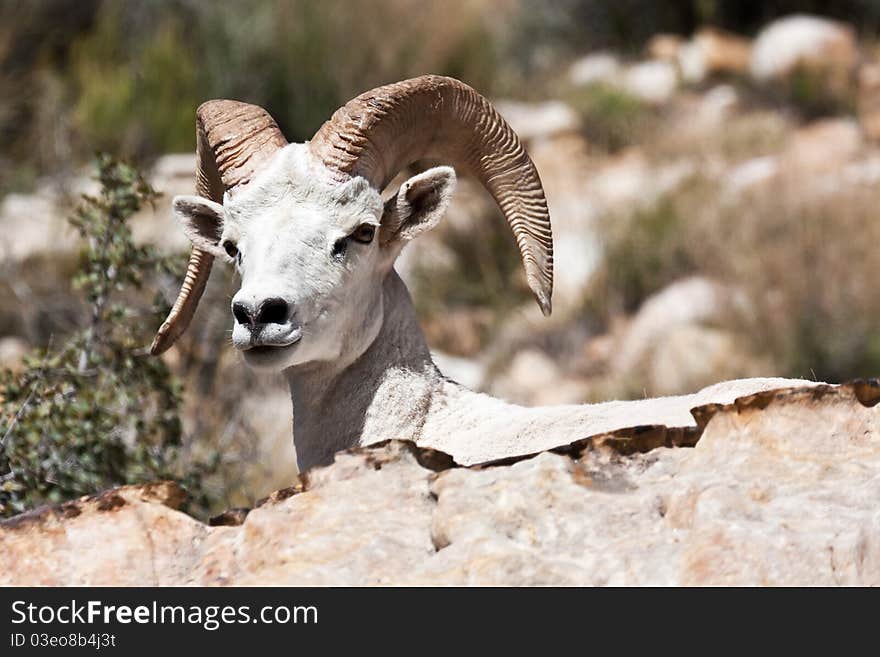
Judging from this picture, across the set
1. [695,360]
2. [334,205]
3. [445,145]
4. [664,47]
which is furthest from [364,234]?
[664,47]

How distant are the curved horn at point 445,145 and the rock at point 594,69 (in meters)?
19.4

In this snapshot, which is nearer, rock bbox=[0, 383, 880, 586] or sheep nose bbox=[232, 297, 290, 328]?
rock bbox=[0, 383, 880, 586]

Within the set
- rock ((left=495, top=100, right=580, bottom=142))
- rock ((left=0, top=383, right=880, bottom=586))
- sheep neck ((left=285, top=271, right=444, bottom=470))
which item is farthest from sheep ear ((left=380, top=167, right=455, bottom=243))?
rock ((left=495, top=100, right=580, bottom=142))

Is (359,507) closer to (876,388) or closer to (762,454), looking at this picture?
(762,454)

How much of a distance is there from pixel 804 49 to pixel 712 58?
1.68 m

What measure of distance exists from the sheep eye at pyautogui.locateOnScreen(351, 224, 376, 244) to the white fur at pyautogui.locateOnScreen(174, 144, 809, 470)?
0.04m

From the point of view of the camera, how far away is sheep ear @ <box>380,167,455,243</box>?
6395 mm

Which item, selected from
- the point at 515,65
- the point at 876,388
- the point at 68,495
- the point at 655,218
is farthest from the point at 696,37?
the point at 876,388

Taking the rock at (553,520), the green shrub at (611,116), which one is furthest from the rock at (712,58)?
the rock at (553,520)

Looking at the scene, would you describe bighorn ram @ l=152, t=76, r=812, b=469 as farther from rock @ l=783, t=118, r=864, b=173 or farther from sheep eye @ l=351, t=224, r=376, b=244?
rock @ l=783, t=118, r=864, b=173

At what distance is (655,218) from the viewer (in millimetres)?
20125

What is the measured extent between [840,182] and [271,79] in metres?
8.25

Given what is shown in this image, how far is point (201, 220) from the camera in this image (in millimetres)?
6660

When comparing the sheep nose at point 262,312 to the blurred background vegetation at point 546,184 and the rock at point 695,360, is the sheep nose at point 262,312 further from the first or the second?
the rock at point 695,360
